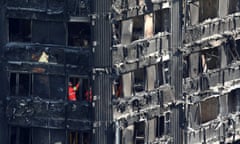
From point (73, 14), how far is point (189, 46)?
7319 millimetres

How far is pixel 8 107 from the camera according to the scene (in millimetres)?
57750

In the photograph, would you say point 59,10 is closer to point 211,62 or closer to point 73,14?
point 73,14

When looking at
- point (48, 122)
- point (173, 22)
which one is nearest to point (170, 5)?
point (173, 22)

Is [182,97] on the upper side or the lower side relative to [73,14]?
lower

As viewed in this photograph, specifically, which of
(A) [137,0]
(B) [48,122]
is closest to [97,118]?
(B) [48,122]

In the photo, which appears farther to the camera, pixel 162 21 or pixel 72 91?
pixel 162 21

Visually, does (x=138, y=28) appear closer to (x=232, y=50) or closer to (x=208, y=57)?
(x=208, y=57)

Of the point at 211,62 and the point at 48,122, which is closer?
the point at 48,122

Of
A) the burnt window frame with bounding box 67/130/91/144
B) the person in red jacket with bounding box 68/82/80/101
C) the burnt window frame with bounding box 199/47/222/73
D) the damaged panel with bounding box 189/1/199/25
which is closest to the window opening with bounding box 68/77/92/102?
the person in red jacket with bounding box 68/82/80/101

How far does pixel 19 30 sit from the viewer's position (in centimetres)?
5731

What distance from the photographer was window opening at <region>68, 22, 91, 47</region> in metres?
56.4

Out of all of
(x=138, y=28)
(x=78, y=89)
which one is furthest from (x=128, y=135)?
(x=138, y=28)

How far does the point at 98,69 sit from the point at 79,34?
211 centimetres

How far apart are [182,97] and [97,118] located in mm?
5652
